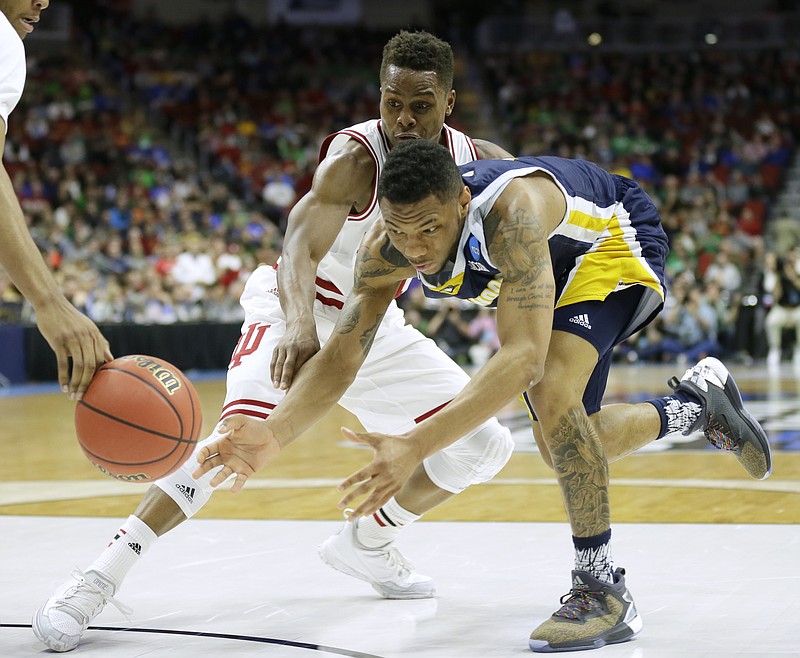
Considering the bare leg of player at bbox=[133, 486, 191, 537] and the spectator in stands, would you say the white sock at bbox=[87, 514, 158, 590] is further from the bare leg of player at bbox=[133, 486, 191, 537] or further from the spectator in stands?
the spectator in stands

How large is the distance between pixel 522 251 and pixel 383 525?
141cm

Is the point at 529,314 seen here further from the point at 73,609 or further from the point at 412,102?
the point at 73,609

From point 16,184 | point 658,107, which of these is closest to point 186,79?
point 16,184

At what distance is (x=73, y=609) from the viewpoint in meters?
3.56

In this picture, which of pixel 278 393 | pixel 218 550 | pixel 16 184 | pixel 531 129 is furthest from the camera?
pixel 531 129

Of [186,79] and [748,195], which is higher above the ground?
[186,79]

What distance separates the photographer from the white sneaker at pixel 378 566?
4195mm

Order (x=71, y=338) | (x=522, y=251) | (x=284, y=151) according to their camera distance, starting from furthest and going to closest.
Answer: (x=284, y=151) → (x=522, y=251) → (x=71, y=338)

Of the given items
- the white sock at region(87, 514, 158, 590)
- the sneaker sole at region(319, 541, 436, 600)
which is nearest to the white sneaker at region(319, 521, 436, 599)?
the sneaker sole at region(319, 541, 436, 600)

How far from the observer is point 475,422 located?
122 inches

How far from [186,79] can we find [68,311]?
71.8 ft

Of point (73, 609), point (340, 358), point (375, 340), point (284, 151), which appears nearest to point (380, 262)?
point (340, 358)

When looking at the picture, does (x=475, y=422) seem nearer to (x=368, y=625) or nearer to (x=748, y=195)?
(x=368, y=625)

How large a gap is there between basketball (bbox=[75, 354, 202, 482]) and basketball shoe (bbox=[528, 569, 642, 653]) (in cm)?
124
